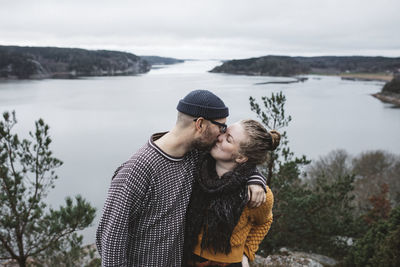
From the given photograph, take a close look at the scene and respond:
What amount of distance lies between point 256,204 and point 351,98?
70270mm

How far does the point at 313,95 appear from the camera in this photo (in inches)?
2638

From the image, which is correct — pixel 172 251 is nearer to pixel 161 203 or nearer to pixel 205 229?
pixel 205 229

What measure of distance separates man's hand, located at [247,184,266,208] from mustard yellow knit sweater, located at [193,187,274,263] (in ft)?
0.35

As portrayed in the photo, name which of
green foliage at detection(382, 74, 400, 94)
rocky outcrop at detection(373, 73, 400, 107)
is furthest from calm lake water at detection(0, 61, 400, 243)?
green foliage at detection(382, 74, 400, 94)

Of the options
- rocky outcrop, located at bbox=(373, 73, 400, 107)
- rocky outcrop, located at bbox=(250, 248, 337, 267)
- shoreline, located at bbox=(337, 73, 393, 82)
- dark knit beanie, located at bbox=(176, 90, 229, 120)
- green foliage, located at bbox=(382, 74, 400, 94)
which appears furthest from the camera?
shoreline, located at bbox=(337, 73, 393, 82)

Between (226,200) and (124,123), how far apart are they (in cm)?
4207

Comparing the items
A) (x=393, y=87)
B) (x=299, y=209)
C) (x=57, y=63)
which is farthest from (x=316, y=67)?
(x=299, y=209)

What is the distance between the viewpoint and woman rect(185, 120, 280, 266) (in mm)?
1942

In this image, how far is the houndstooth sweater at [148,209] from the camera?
1704mm

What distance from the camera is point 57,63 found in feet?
313

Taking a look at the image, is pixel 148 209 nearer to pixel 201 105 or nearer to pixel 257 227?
pixel 201 105

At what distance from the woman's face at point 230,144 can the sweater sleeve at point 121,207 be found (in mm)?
536

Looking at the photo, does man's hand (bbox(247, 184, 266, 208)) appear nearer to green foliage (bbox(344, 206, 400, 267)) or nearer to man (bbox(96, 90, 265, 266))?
man (bbox(96, 90, 265, 266))

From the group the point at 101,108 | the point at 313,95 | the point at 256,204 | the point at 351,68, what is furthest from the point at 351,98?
the point at 256,204
